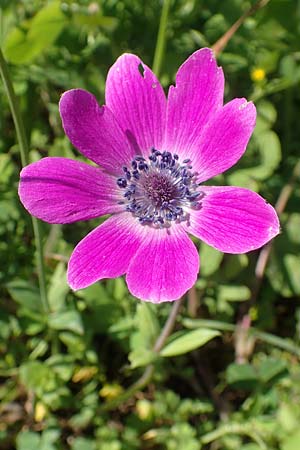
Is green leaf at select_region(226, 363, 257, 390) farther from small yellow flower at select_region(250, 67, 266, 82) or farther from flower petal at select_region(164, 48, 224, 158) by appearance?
small yellow flower at select_region(250, 67, 266, 82)

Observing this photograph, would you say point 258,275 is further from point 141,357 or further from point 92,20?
point 92,20

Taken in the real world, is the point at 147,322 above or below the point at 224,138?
below

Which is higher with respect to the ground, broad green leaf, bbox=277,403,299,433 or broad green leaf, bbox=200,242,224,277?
broad green leaf, bbox=200,242,224,277

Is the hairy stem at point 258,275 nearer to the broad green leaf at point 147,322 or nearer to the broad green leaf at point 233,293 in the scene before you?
the broad green leaf at point 233,293

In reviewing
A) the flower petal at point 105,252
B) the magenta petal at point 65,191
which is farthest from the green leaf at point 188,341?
the magenta petal at point 65,191

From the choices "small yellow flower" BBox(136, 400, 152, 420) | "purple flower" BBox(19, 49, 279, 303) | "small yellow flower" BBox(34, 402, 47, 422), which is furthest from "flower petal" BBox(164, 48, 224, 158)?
"small yellow flower" BBox(34, 402, 47, 422)

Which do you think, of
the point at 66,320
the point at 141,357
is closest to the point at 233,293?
the point at 141,357

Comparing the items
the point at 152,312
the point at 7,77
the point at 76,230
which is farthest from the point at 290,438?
the point at 7,77

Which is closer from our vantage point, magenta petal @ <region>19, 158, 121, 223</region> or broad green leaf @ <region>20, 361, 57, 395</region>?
magenta petal @ <region>19, 158, 121, 223</region>
